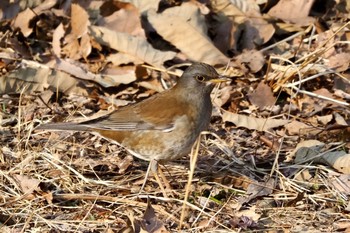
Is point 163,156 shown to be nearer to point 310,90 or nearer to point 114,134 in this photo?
point 114,134

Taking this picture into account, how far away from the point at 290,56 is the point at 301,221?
2.83 meters

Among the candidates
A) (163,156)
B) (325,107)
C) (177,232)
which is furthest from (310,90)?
(177,232)

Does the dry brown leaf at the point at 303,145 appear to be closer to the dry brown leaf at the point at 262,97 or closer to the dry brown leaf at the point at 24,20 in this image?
the dry brown leaf at the point at 262,97

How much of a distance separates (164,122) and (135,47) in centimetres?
186

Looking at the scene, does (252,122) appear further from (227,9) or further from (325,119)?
(227,9)

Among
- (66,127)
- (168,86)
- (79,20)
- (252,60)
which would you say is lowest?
(168,86)

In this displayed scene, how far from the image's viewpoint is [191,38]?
8.15 metres

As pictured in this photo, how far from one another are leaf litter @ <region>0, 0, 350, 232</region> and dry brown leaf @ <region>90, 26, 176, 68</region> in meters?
0.01

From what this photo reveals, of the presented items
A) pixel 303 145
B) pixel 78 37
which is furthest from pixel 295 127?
pixel 78 37

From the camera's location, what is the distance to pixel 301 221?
5727 mm

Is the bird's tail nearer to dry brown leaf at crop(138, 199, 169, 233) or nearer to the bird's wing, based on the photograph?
the bird's wing

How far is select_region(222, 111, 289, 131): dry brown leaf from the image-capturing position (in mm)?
7235

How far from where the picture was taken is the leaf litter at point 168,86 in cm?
581

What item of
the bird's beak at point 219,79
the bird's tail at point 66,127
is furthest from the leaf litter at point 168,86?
the bird's beak at point 219,79
